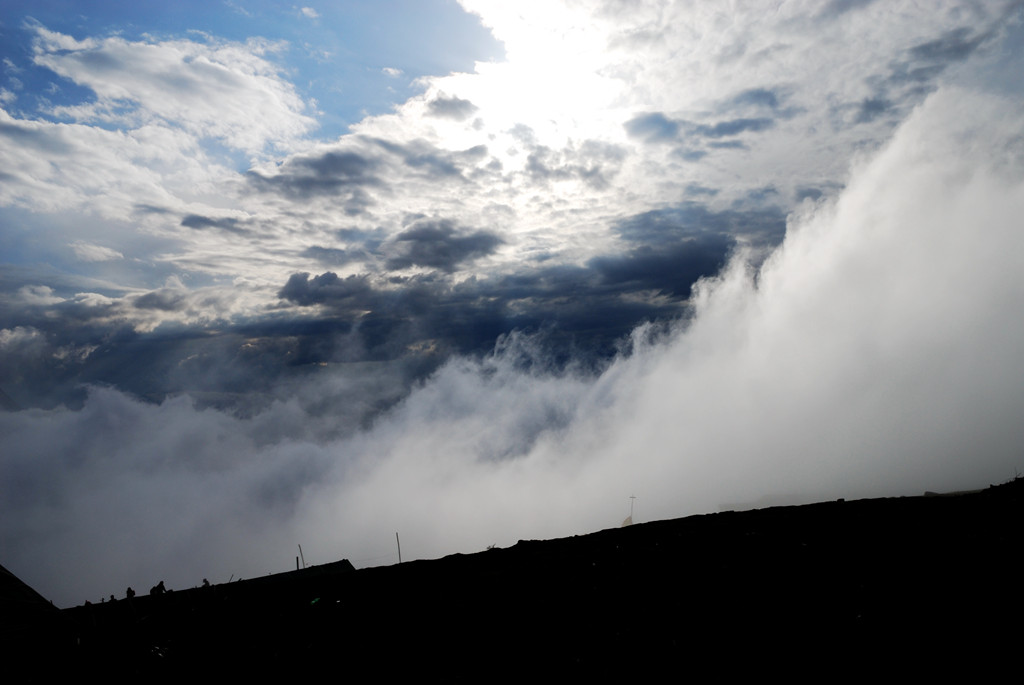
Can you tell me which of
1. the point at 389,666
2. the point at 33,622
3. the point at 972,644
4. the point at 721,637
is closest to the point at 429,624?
the point at 389,666

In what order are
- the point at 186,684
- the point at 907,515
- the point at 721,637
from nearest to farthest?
the point at 721,637
the point at 186,684
the point at 907,515

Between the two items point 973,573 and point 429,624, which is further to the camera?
point 429,624

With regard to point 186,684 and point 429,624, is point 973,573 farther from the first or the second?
point 186,684

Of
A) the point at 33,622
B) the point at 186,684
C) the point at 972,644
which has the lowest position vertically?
the point at 972,644

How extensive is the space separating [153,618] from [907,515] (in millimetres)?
22366

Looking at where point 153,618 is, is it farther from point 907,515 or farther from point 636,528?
point 907,515

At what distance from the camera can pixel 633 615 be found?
11.9 metres

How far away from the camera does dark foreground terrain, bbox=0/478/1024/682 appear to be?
997 cm

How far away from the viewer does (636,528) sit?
19953 millimetres

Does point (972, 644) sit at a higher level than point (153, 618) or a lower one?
lower

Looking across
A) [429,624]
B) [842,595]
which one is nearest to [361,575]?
[429,624]

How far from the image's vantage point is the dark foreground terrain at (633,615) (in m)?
9.97

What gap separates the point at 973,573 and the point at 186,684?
54.8ft

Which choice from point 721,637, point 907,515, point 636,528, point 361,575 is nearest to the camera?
point 721,637
